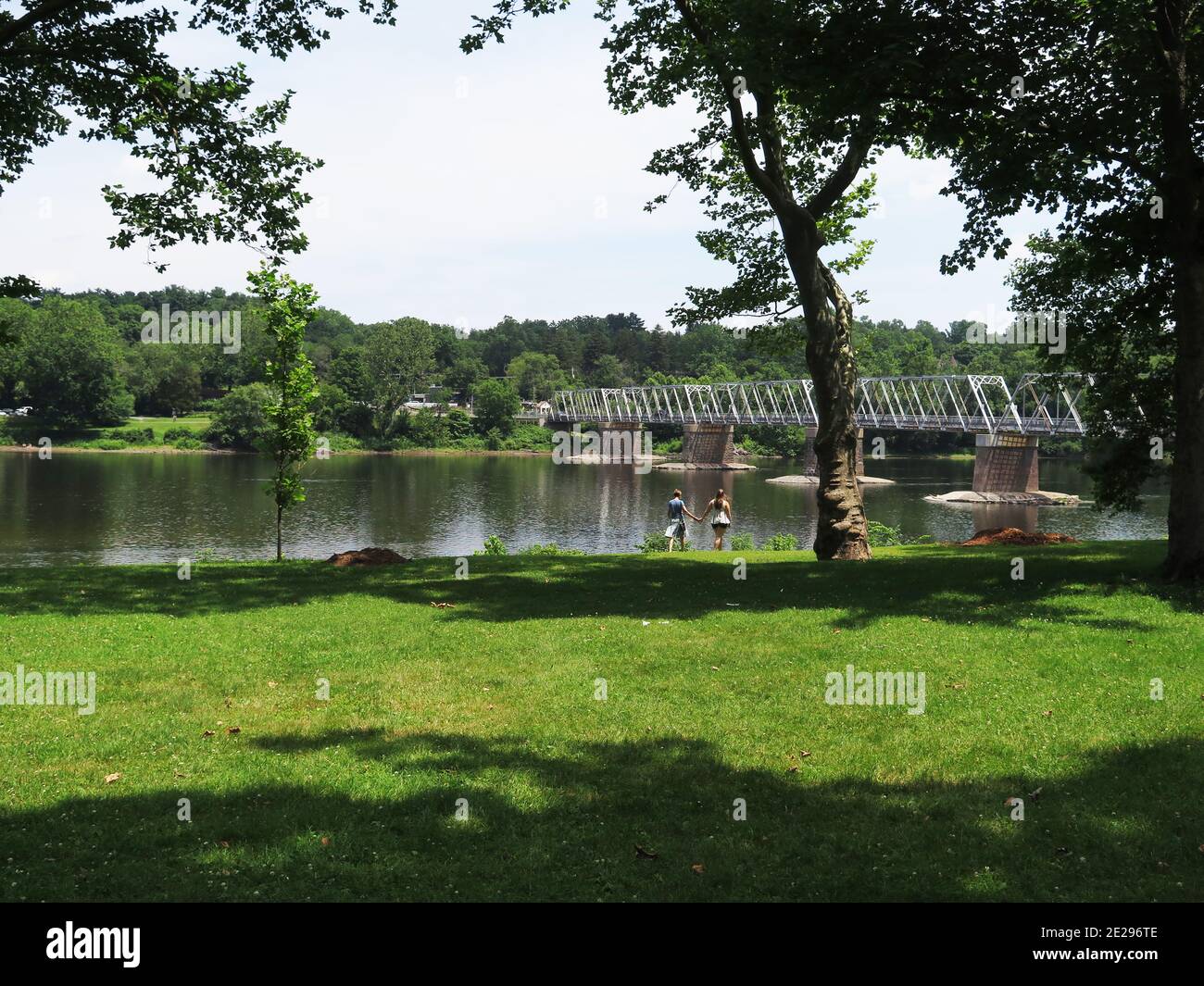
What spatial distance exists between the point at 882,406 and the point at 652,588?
128726 millimetres

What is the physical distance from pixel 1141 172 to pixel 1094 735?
10451mm

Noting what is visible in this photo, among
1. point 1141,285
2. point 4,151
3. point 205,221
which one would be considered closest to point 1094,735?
point 1141,285

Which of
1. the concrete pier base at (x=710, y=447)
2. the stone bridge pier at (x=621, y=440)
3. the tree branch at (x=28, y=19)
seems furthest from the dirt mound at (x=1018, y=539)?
the stone bridge pier at (x=621, y=440)

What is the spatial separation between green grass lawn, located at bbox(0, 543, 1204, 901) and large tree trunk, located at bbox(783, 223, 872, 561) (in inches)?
194

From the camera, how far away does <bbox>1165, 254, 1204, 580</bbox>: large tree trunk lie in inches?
593

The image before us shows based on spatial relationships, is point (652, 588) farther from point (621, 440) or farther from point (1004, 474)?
point (621, 440)

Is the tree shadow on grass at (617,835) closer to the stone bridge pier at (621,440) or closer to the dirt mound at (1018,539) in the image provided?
the dirt mound at (1018,539)

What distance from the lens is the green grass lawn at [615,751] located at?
6.45 m

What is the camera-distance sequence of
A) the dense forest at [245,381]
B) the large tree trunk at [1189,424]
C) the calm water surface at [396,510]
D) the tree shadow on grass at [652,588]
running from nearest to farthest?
the tree shadow on grass at [652,588], the large tree trunk at [1189,424], the calm water surface at [396,510], the dense forest at [245,381]

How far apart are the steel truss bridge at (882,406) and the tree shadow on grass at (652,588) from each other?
4382 cm

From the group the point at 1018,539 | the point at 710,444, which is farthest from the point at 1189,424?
the point at 710,444

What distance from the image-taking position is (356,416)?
143500 mm

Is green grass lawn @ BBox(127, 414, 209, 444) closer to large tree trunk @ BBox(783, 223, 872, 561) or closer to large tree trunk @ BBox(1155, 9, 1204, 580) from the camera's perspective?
large tree trunk @ BBox(783, 223, 872, 561)
